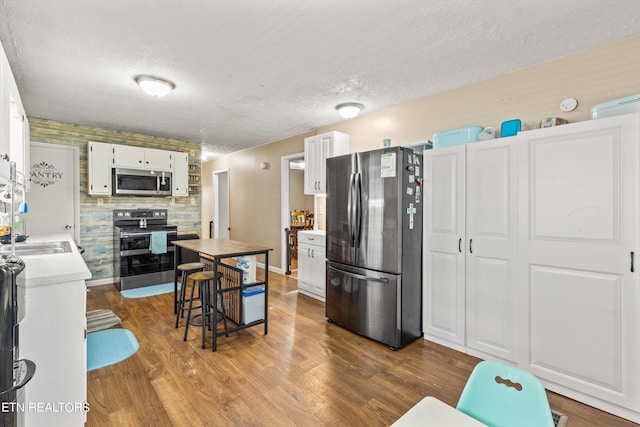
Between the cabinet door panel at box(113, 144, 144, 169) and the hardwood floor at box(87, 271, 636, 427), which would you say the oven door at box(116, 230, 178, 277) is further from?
the hardwood floor at box(87, 271, 636, 427)

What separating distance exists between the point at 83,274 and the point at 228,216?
5.88m

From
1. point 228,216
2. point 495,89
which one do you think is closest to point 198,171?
point 228,216

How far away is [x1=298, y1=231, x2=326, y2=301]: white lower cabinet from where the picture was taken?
416 centimetres

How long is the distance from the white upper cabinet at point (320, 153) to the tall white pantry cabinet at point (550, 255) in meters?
1.63

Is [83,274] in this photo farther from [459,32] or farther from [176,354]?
[459,32]

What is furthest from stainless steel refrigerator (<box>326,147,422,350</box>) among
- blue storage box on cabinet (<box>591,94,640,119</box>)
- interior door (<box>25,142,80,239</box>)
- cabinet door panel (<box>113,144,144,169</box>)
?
interior door (<box>25,142,80,239</box>)

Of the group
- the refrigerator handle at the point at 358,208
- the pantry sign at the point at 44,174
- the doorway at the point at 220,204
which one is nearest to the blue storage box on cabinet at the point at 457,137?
the refrigerator handle at the point at 358,208

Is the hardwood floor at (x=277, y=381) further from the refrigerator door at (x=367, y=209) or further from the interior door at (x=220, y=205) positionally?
the interior door at (x=220, y=205)

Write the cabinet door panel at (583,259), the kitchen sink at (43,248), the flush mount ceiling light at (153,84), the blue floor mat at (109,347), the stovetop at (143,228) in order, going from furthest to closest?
the stovetop at (143,228), the flush mount ceiling light at (153,84), the kitchen sink at (43,248), the blue floor mat at (109,347), the cabinet door panel at (583,259)

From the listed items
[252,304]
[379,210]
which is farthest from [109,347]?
[379,210]

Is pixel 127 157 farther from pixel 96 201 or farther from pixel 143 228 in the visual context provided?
pixel 143 228

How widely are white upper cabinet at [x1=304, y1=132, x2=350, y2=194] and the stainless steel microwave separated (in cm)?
250

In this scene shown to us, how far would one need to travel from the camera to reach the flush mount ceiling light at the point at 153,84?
9.53ft

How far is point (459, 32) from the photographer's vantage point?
2.18 metres
